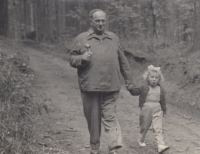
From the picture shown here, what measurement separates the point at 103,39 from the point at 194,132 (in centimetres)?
280

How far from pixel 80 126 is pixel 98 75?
2.49m

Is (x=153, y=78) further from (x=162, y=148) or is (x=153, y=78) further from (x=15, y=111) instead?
(x=15, y=111)

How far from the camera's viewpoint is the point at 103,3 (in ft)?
51.5

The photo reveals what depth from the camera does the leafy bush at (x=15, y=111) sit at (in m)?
5.19

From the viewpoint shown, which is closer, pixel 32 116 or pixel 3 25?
pixel 32 116

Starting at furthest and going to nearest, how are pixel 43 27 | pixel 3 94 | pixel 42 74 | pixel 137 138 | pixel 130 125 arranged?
pixel 43 27 < pixel 42 74 < pixel 130 125 < pixel 137 138 < pixel 3 94

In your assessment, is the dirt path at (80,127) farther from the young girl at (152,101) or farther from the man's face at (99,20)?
the man's face at (99,20)

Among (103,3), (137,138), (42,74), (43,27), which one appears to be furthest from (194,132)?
(43,27)

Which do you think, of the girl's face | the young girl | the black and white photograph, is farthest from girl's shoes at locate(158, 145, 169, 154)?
the girl's face

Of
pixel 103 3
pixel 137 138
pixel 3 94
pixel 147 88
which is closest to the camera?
pixel 3 94

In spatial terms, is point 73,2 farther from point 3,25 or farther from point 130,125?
point 130,125

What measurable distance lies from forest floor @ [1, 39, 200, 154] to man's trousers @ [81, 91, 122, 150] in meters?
0.50

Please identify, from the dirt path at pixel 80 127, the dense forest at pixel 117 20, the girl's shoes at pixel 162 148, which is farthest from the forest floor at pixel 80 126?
the dense forest at pixel 117 20

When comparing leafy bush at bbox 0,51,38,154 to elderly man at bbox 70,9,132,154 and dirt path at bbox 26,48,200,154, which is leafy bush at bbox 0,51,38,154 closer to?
dirt path at bbox 26,48,200,154
